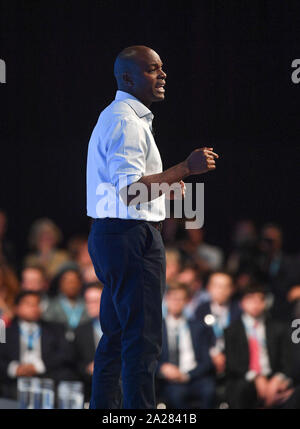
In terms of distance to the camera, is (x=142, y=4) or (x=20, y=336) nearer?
(x=142, y=4)

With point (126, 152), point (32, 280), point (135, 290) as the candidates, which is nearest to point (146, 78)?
point (126, 152)

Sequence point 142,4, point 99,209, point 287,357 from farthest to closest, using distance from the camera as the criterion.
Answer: point 287,357 → point 142,4 → point 99,209

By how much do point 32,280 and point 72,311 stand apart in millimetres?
414

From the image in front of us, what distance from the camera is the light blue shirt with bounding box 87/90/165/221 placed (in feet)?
7.99

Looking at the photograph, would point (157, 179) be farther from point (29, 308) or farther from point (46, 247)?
point (46, 247)

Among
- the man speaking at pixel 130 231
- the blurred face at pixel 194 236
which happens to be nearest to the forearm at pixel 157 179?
the man speaking at pixel 130 231

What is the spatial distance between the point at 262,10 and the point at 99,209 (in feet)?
10.2

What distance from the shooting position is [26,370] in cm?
519

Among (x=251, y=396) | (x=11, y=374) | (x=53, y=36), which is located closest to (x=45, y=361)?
(x=11, y=374)

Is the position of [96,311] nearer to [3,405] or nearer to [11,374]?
[11,374]

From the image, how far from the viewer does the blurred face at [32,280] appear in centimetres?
579

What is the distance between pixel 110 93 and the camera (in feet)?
18.2

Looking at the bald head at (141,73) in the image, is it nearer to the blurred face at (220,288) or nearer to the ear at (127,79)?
the ear at (127,79)

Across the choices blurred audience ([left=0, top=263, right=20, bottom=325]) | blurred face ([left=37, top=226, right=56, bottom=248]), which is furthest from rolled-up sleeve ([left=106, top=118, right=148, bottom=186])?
blurred face ([left=37, top=226, right=56, bottom=248])
